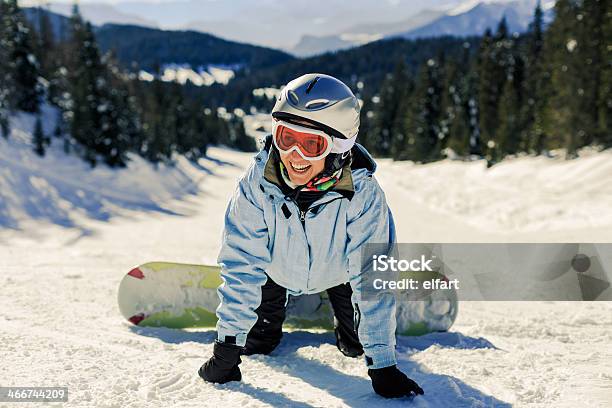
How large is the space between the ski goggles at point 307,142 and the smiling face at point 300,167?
0.08 ft

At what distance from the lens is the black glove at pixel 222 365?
259 centimetres

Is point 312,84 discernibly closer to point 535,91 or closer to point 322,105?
point 322,105

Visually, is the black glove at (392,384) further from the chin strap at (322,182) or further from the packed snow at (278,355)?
the chin strap at (322,182)

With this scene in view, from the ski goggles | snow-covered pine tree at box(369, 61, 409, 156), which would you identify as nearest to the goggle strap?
the ski goggles

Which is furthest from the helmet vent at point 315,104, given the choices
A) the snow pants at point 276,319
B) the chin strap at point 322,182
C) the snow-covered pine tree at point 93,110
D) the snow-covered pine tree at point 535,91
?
the snow-covered pine tree at point 93,110

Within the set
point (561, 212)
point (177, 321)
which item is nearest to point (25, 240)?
point (177, 321)

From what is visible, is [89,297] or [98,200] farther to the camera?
[98,200]

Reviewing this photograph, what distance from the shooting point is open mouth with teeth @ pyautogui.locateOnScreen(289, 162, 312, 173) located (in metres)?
2.67

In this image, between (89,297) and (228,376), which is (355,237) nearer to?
(228,376)

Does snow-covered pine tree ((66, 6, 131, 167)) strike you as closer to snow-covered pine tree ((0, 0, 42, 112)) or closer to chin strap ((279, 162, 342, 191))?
snow-covered pine tree ((0, 0, 42, 112))

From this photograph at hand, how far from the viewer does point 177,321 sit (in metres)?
3.98

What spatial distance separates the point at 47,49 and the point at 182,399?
65.4 metres

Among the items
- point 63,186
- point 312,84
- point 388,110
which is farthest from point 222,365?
point 388,110

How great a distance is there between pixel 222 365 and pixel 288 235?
2.66 feet
